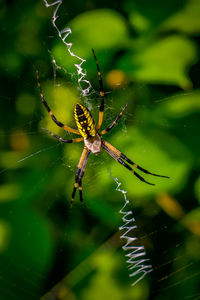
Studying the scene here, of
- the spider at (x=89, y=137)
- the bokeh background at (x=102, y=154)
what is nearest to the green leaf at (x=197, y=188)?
the bokeh background at (x=102, y=154)

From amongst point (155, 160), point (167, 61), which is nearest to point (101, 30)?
point (167, 61)

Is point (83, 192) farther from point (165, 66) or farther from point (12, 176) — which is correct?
point (165, 66)

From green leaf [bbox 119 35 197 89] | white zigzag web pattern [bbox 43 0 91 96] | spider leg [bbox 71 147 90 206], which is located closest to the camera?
green leaf [bbox 119 35 197 89]

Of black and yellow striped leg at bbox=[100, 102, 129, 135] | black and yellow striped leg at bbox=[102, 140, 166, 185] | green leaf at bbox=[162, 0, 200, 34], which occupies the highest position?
green leaf at bbox=[162, 0, 200, 34]

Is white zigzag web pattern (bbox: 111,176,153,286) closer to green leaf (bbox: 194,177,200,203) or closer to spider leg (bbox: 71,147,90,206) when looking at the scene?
spider leg (bbox: 71,147,90,206)

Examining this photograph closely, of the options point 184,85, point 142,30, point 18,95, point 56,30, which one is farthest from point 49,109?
point 184,85

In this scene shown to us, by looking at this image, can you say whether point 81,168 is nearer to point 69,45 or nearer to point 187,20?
point 69,45

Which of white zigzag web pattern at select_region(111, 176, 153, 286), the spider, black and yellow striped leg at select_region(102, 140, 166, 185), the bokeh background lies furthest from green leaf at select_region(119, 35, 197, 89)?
white zigzag web pattern at select_region(111, 176, 153, 286)
